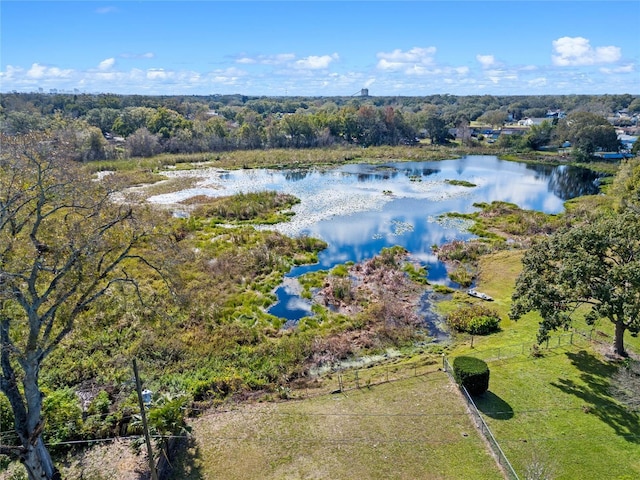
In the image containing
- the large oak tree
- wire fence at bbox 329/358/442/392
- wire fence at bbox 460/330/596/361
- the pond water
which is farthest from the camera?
the pond water

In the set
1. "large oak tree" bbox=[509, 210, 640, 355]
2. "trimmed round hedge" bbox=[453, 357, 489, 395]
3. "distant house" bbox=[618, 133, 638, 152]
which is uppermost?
"distant house" bbox=[618, 133, 638, 152]

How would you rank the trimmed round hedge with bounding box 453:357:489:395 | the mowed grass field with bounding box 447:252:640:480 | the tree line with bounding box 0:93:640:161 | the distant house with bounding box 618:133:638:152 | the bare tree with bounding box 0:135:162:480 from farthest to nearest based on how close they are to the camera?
the distant house with bounding box 618:133:638:152 < the tree line with bounding box 0:93:640:161 < the trimmed round hedge with bounding box 453:357:489:395 < the mowed grass field with bounding box 447:252:640:480 < the bare tree with bounding box 0:135:162:480

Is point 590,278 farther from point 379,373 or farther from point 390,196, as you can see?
point 390,196

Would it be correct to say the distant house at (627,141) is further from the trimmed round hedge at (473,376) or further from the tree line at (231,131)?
the trimmed round hedge at (473,376)

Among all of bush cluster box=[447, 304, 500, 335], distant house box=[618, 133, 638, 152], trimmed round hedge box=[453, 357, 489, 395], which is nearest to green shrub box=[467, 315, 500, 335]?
bush cluster box=[447, 304, 500, 335]

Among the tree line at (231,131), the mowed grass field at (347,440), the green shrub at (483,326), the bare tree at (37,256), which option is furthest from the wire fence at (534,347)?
the tree line at (231,131)

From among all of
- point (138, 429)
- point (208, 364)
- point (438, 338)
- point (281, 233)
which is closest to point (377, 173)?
point (281, 233)

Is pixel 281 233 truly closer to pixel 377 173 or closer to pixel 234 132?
pixel 377 173

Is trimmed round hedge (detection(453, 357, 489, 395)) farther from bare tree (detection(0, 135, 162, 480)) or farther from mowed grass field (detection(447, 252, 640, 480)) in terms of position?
bare tree (detection(0, 135, 162, 480))
